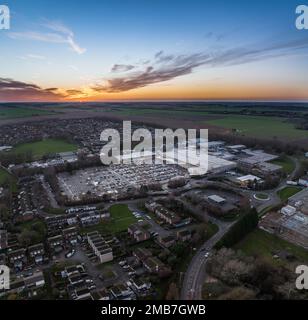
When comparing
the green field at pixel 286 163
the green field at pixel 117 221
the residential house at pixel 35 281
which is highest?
the green field at pixel 286 163

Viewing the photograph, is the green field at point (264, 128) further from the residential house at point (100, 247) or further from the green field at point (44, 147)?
the residential house at point (100, 247)

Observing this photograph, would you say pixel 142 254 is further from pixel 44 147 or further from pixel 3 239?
pixel 44 147

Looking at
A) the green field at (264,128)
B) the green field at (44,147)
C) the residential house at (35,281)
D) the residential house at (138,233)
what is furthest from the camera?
the green field at (264,128)

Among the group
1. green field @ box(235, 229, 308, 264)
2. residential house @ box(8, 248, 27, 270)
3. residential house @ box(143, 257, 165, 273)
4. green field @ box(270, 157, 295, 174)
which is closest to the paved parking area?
residential house @ box(8, 248, 27, 270)

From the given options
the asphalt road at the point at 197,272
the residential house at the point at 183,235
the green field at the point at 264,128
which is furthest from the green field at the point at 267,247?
the green field at the point at 264,128

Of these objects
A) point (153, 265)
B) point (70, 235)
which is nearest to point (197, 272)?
point (153, 265)

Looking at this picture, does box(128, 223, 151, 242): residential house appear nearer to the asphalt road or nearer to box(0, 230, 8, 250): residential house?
the asphalt road
